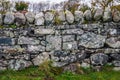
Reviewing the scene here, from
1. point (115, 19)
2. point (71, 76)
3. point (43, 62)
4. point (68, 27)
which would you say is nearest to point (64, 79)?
point (71, 76)

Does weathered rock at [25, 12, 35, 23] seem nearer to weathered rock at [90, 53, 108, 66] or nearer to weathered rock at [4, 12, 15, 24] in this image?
weathered rock at [4, 12, 15, 24]

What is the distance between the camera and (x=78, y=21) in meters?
10.2

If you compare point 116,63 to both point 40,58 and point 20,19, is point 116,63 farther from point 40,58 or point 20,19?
point 20,19

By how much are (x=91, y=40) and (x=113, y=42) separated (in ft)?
2.16

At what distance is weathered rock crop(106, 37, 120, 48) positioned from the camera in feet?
32.8

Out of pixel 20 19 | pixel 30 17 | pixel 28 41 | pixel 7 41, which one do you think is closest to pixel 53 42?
pixel 28 41

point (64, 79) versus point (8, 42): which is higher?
point (8, 42)

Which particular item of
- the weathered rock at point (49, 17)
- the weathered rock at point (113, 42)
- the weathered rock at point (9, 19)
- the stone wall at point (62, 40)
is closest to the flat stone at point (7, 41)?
the stone wall at point (62, 40)

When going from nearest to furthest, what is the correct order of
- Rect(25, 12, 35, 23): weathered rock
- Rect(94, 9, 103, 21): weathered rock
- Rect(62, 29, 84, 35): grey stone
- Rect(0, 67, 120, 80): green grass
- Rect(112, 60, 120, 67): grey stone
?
Rect(0, 67, 120, 80): green grass < Rect(112, 60, 120, 67): grey stone < Rect(62, 29, 84, 35): grey stone < Rect(94, 9, 103, 21): weathered rock < Rect(25, 12, 35, 23): weathered rock

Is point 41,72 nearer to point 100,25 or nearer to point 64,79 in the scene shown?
point 64,79

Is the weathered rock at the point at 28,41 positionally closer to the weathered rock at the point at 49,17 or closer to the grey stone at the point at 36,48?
the grey stone at the point at 36,48

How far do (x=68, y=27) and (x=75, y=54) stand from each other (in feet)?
2.76

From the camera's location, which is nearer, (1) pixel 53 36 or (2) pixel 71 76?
(2) pixel 71 76

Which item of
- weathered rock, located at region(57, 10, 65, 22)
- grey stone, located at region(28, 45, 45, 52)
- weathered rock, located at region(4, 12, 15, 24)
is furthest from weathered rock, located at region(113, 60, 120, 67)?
weathered rock, located at region(4, 12, 15, 24)
